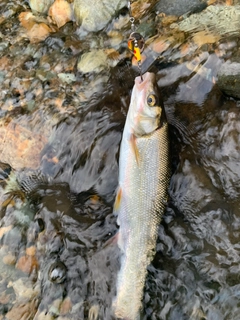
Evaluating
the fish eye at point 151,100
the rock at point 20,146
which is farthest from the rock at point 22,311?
the fish eye at point 151,100

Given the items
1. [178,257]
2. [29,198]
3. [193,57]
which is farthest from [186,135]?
[29,198]

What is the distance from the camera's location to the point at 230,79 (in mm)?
3682

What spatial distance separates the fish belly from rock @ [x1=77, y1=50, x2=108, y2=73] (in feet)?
A: 4.24

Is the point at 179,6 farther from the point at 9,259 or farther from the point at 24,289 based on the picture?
the point at 24,289

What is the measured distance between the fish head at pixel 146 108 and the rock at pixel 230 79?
2.44 ft

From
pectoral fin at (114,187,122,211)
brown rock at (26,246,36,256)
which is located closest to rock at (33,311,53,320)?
brown rock at (26,246,36,256)

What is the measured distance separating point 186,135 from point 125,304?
5.72 feet

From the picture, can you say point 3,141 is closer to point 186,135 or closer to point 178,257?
point 186,135

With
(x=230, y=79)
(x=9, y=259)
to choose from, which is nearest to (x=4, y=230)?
(x=9, y=259)

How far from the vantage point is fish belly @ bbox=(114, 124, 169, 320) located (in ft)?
10.6

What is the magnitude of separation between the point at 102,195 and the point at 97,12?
2.47 meters

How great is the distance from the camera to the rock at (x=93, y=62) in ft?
14.5

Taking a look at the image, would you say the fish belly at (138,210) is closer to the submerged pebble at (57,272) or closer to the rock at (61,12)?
the submerged pebble at (57,272)

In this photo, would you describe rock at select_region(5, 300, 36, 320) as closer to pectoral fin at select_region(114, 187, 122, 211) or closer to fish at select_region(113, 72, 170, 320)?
fish at select_region(113, 72, 170, 320)
